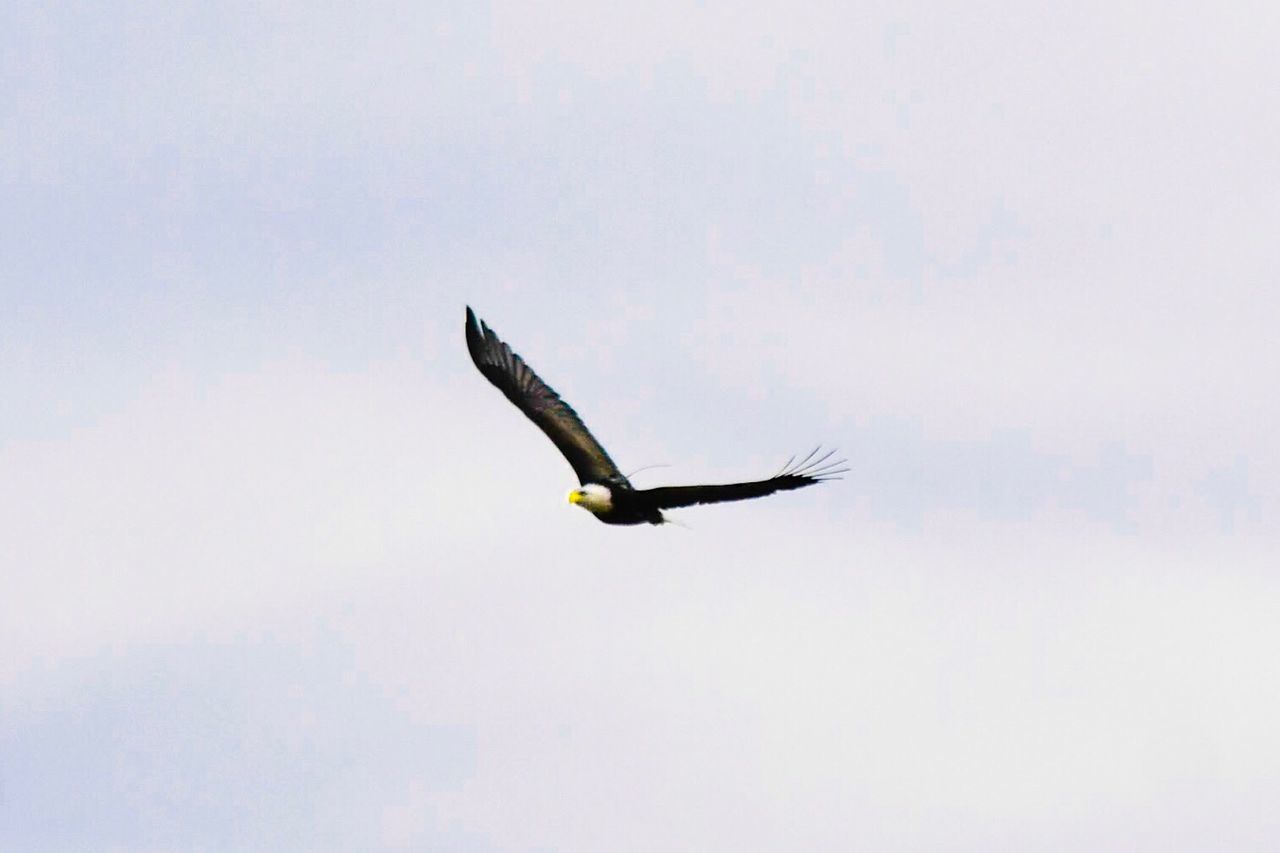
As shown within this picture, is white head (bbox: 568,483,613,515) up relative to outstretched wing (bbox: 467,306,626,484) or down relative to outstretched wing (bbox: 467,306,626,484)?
down

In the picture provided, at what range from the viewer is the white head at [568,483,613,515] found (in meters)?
43.5

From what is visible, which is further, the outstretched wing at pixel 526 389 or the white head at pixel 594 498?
the outstretched wing at pixel 526 389

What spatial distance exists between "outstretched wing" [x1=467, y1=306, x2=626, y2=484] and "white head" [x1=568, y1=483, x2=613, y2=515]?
6.95 feet

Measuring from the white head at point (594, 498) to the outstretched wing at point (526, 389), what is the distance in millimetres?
2117

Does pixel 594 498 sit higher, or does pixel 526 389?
pixel 526 389

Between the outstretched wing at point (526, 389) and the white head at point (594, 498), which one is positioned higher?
the outstretched wing at point (526, 389)

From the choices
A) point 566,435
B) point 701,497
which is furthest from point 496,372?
point 701,497

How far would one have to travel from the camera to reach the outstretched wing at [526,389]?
46250 millimetres

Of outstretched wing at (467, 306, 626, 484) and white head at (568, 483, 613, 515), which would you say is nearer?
white head at (568, 483, 613, 515)

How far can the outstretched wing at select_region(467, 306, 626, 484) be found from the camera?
46.2 m

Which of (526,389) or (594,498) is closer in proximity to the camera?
→ (594,498)

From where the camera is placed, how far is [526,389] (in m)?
46.8

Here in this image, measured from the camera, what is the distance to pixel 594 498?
43.8 meters

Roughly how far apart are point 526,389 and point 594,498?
395cm
